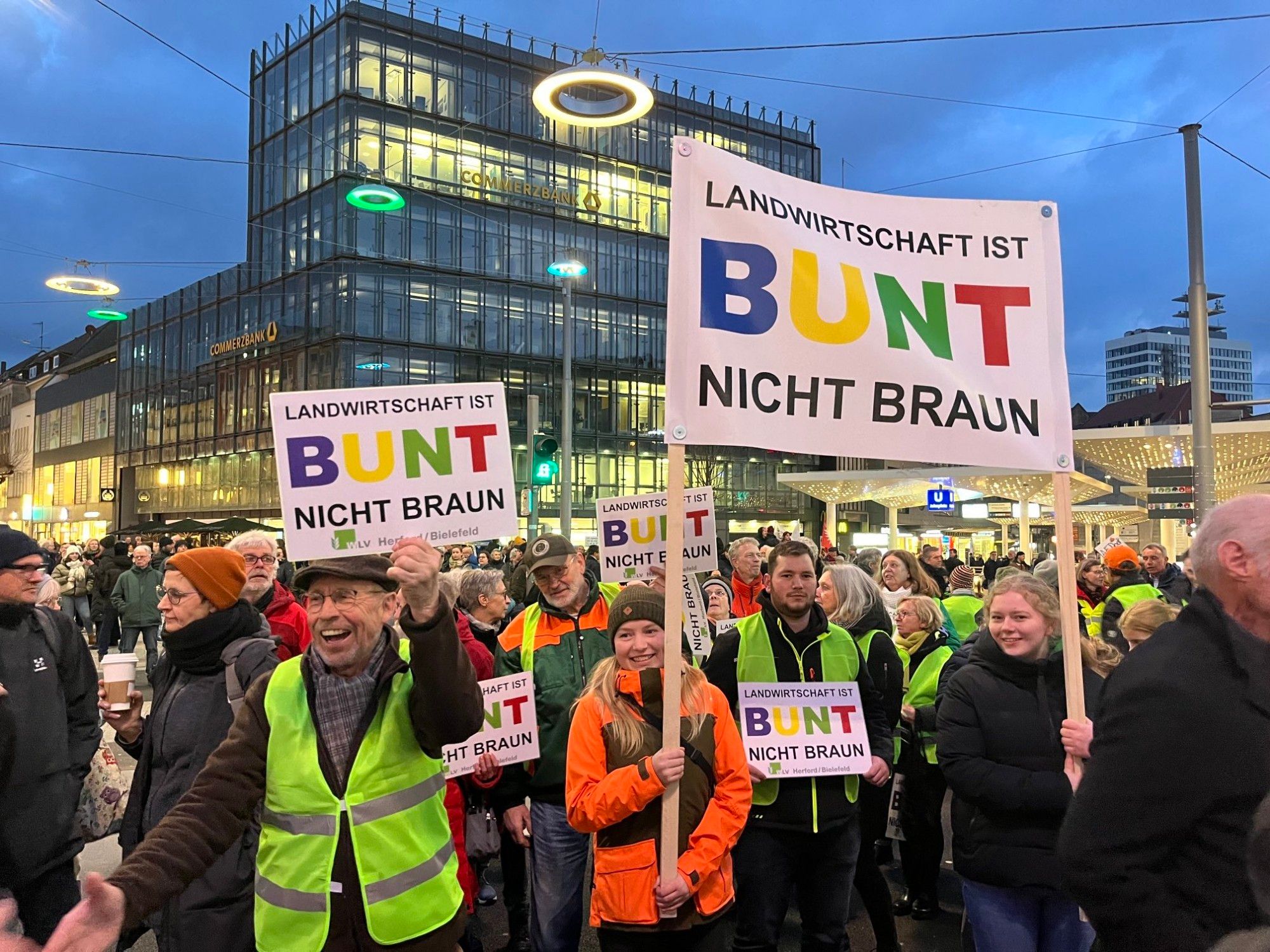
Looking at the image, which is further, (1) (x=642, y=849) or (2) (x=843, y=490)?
(2) (x=843, y=490)

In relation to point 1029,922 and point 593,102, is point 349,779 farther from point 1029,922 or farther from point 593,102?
point 593,102

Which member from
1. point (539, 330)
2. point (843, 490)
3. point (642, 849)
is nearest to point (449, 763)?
point (642, 849)

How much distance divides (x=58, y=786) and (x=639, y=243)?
135 ft

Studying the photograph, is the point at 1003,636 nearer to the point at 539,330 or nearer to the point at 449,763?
the point at 449,763

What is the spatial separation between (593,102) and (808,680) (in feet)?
32.0

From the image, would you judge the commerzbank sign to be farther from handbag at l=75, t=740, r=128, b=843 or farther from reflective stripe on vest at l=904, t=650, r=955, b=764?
handbag at l=75, t=740, r=128, b=843

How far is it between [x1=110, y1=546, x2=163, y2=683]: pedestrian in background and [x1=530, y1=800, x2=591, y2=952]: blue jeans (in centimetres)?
1037

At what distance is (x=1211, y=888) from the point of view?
1.91 metres

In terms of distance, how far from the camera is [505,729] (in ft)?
14.9

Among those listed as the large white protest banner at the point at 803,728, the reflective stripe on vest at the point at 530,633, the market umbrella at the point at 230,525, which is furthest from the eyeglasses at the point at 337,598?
the market umbrella at the point at 230,525

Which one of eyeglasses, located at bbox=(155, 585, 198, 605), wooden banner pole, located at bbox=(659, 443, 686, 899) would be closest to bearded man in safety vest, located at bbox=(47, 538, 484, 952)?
wooden banner pole, located at bbox=(659, 443, 686, 899)

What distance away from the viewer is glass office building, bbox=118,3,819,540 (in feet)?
121

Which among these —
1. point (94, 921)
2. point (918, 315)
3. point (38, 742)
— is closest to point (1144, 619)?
point (918, 315)

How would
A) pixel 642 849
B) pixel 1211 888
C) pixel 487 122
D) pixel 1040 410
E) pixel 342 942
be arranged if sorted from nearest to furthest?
pixel 1211 888
pixel 342 942
pixel 642 849
pixel 1040 410
pixel 487 122
